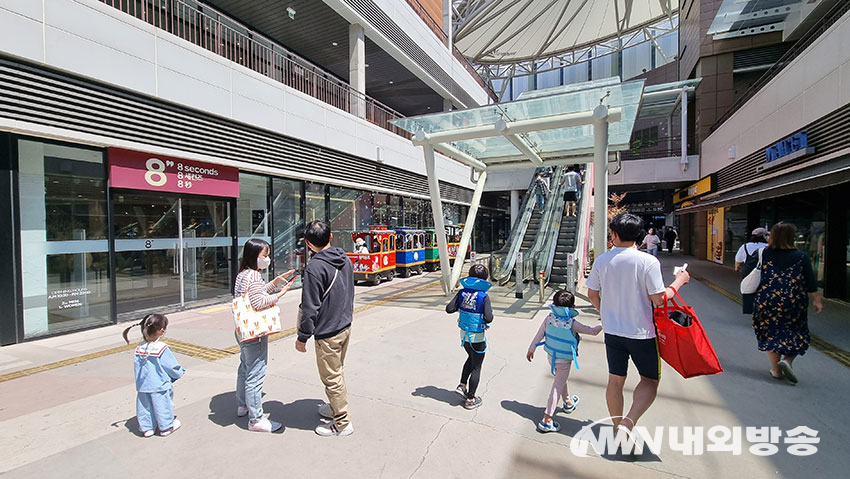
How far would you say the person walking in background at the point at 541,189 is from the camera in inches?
606

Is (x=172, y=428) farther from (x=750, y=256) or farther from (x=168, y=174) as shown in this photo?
(x=750, y=256)

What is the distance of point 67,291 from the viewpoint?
21.8ft

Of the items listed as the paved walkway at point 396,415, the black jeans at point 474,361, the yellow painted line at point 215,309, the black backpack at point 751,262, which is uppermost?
the black backpack at point 751,262

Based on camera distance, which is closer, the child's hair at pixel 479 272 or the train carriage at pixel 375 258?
the child's hair at pixel 479 272

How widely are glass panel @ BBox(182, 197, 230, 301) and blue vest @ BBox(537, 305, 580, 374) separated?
8399 mm

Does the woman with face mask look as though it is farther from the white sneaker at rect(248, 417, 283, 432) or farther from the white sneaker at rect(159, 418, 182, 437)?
the white sneaker at rect(159, 418, 182, 437)

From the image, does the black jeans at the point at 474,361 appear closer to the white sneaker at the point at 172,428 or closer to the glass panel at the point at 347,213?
the white sneaker at the point at 172,428

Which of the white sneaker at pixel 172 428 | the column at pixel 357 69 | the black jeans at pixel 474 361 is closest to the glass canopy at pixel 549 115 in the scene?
the column at pixel 357 69

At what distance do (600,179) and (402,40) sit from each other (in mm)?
11471

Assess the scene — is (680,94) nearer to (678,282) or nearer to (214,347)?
(678,282)

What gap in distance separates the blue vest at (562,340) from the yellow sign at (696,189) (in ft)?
63.9

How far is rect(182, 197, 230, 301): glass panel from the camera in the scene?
8750mm

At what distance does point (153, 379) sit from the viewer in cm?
322

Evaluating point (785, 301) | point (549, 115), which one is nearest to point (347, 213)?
point (549, 115)
